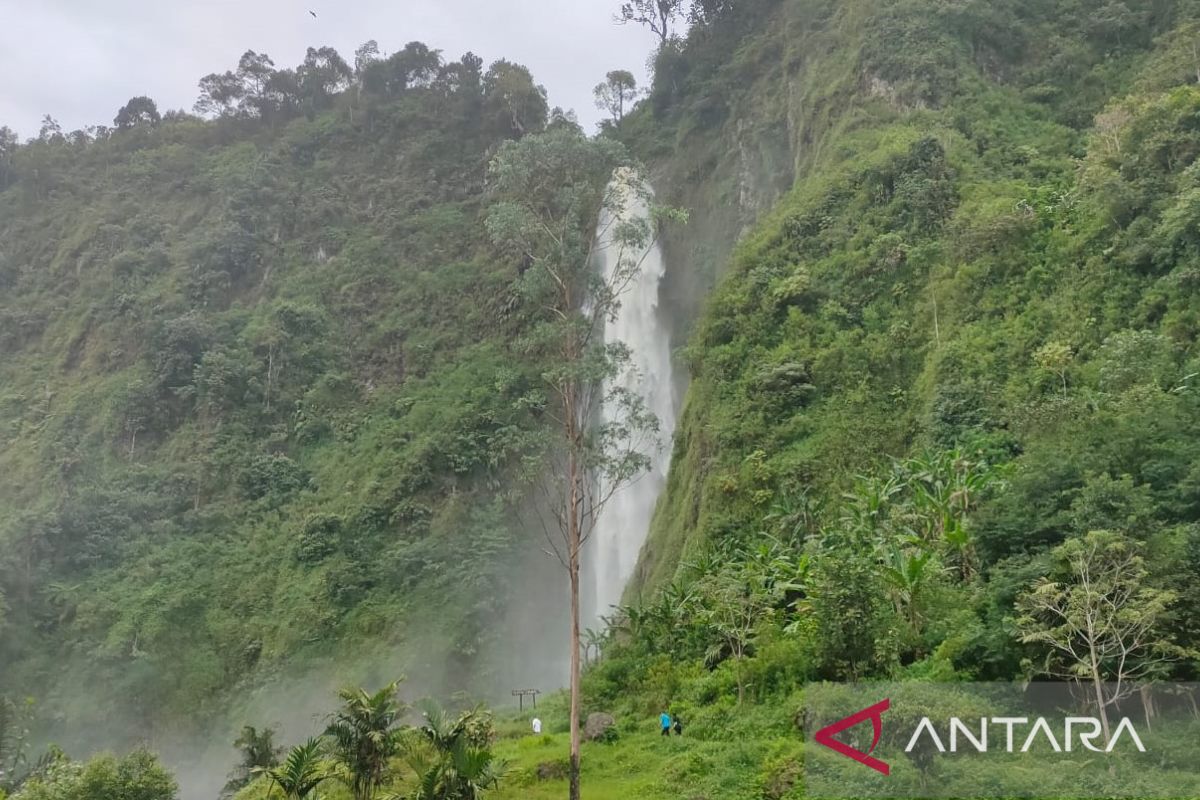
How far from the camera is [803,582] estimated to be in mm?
19000

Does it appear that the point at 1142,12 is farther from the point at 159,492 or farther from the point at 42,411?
the point at 42,411

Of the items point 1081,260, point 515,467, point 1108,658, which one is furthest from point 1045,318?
point 515,467

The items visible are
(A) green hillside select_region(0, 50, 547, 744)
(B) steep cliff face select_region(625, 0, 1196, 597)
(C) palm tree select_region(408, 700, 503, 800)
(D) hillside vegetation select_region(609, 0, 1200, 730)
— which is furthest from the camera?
(A) green hillside select_region(0, 50, 547, 744)

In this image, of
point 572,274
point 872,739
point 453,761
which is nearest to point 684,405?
point 572,274

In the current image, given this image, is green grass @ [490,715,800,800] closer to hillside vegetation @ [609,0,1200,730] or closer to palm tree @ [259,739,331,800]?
hillside vegetation @ [609,0,1200,730]

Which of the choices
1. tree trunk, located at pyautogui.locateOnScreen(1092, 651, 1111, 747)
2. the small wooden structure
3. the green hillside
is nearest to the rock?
the small wooden structure

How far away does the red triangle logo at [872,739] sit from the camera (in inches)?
439

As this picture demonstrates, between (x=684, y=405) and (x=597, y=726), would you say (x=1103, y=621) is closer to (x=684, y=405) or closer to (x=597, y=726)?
(x=597, y=726)

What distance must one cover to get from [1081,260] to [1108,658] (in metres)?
14.1

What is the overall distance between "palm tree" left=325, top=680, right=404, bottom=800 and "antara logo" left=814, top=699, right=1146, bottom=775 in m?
7.15

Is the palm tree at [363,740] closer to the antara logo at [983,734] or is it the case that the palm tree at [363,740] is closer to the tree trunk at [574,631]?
the tree trunk at [574,631]

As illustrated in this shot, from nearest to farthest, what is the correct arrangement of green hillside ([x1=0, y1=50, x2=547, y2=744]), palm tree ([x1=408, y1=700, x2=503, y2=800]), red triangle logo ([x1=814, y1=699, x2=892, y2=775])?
1. red triangle logo ([x1=814, y1=699, x2=892, y2=775])
2. palm tree ([x1=408, y1=700, x2=503, y2=800])
3. green hillside ([x1=0, y1=50, x2=547, y2=744])

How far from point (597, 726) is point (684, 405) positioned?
14780 mm

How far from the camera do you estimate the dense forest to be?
15023 millimetres
